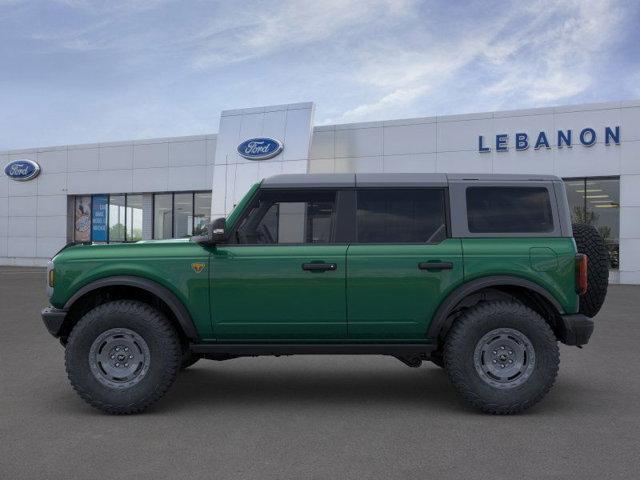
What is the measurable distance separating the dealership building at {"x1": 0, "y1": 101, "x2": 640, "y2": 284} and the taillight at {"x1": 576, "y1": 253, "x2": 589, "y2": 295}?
18.3 m

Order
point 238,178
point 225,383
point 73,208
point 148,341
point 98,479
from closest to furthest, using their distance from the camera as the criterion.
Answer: point 98,479 → point 148,341 → point 225,383 → point 238,178 → point 73,208

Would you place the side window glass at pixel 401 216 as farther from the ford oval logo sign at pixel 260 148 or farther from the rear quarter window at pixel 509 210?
the ford oval logo sign at pixel 260 148

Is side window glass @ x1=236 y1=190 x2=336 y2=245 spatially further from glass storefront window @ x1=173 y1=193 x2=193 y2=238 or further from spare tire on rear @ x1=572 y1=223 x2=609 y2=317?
glass storefront window @ x1=173 y1=193 x2=193 y2=238

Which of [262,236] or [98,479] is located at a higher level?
[262,236]

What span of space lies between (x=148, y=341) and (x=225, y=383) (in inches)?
55.7

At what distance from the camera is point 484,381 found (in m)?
5.11

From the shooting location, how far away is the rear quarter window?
17.6 feet

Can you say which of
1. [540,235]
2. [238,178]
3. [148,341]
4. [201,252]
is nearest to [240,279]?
[201,252]

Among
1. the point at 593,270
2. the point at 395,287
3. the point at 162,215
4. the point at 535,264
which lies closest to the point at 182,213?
the point at 162,215

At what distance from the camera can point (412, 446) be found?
4.29m

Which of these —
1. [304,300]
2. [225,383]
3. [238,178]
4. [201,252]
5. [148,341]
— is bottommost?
[225,383]

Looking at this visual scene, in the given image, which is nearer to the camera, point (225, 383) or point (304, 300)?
point (304, 300)

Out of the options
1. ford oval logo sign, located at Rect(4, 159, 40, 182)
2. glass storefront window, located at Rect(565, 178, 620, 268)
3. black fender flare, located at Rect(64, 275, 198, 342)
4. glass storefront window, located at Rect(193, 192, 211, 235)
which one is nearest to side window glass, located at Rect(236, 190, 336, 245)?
black fender flare, located at Rect(64, 275, 198, 342)

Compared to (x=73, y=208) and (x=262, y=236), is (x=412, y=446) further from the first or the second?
(x=73, y=208)
